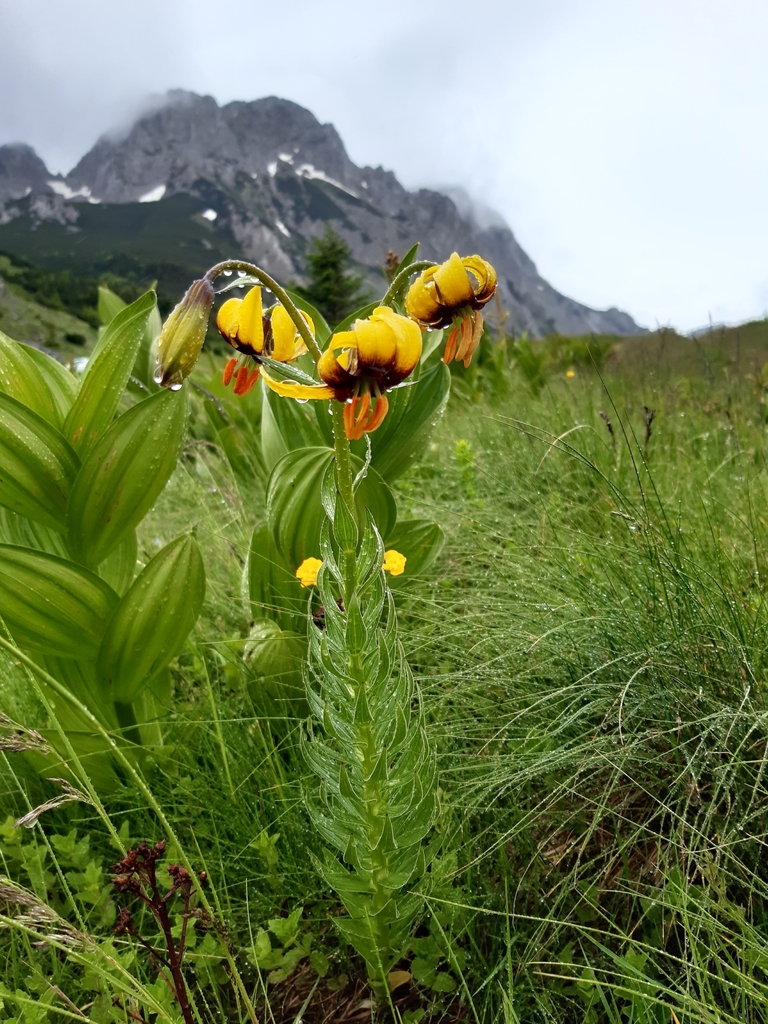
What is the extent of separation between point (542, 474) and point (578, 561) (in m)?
1.06

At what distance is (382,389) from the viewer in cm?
83

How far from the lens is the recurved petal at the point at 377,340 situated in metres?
0.76

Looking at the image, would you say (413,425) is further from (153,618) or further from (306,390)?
(306,390)

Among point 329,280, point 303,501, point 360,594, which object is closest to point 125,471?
point 303,501

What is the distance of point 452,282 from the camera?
87 cm

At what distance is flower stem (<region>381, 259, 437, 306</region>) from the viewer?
936 millimetres

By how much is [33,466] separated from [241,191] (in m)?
201

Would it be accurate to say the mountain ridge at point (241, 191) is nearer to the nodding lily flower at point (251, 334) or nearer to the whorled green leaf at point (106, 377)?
the whorled green leaf at point (106, 377)

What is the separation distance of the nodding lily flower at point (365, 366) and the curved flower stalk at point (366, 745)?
147 millimetres

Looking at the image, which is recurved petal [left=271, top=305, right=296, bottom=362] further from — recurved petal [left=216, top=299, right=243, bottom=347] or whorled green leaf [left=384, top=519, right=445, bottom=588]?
whorled green leaf [left=384, top=519, right=445, bottom=588]

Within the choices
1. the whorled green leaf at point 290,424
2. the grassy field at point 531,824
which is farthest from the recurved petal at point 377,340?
the whorled green leaf at point 290,424

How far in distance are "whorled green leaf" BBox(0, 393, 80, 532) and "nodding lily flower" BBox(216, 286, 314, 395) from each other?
59 centimetres

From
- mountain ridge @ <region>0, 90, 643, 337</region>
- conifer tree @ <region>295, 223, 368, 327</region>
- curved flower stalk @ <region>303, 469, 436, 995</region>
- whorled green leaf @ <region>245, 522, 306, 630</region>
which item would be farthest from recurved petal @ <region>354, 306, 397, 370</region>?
mountain ridge @ <region>0, 90, 643, 337</region>

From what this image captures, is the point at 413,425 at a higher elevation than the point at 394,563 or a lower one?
higher
